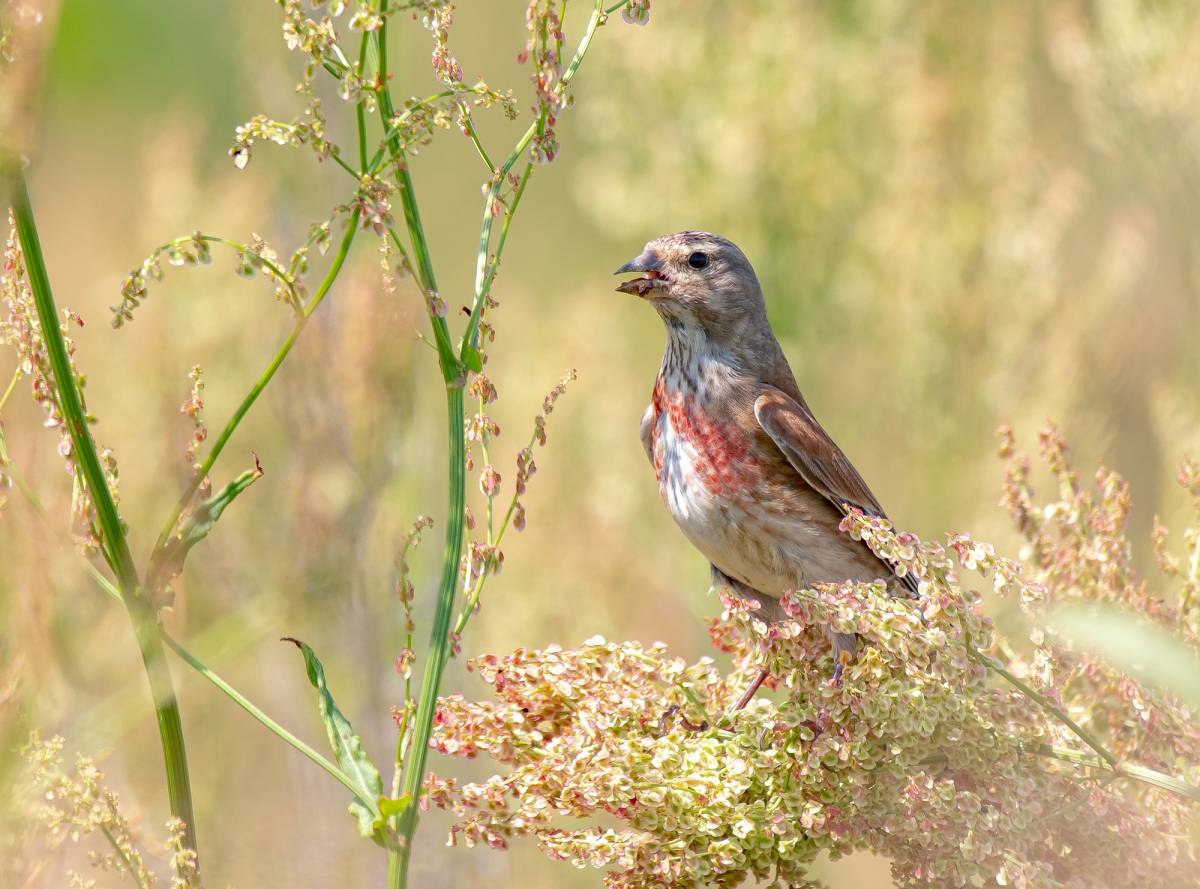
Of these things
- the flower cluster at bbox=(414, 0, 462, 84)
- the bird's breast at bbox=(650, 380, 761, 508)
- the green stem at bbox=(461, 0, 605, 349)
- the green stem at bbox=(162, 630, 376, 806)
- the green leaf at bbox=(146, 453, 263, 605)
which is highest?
the bird's breast at bbox=(650, 380, 761, 508)

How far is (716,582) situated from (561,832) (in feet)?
5.32

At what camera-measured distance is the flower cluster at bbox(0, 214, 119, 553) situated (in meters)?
1.80

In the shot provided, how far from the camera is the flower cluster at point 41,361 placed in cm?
180

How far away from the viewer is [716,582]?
3771 millimetres

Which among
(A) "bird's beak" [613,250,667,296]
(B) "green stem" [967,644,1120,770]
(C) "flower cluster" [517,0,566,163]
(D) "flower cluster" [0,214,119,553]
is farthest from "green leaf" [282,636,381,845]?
(A) "bird's beak" [613,250,667,296]

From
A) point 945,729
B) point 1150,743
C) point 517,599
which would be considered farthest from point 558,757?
point 517,599

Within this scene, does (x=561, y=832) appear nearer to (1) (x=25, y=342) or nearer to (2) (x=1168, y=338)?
(1) (x=25, y=342)

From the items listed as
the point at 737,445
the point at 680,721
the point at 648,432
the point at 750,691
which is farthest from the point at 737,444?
the point at 680,721

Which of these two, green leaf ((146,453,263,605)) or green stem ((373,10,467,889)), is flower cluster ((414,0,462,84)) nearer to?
green stem ((373,10,467,889))

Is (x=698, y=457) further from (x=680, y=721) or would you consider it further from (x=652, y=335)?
(x=652, y=335)

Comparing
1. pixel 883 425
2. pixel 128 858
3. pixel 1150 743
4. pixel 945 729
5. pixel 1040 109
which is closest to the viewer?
pixel 128 858

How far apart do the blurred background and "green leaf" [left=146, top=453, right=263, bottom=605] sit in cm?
183

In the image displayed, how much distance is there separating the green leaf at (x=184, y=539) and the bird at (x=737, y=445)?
5.84 feet

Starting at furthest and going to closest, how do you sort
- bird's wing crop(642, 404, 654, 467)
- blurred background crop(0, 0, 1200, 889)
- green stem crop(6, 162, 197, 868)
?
blurred background crop(0, 0, 1200, 889) < bird's wing crop(642, 404, 654, 467) < green stem crop(6, 162, 197, 868)
